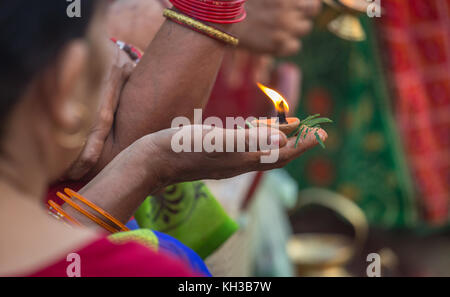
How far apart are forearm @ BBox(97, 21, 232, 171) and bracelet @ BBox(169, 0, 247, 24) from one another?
0.04 metres

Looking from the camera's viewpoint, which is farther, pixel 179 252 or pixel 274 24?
pixel 274 24

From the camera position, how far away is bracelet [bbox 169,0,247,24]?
1321mm

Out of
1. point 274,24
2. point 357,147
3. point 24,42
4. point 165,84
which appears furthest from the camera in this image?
point 357,147

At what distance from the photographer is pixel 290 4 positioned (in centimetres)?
234

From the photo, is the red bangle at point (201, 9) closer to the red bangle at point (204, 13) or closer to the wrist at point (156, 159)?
the red bangle at point (204, 13)

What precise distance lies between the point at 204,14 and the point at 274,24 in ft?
3.36

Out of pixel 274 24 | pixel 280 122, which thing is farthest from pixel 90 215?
pixel 274 24

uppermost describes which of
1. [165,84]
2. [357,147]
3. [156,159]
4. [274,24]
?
[274,24]

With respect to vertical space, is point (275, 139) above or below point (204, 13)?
below

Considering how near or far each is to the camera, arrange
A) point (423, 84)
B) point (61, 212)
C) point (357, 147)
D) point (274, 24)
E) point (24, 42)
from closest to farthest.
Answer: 1. point (24, 42)
2. point (61, 212)
3. point (274, 24)
4. point (423, 84)
5. point (357, 147)

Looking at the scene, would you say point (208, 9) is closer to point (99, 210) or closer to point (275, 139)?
point (275, 139)

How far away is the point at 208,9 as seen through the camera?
4.33 feet

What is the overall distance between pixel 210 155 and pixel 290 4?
51.7 inches

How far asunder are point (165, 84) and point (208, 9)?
181 mm
